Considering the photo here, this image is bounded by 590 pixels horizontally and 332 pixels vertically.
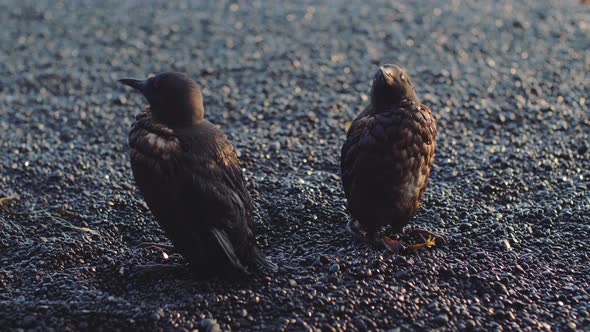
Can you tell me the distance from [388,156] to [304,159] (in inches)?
68.0

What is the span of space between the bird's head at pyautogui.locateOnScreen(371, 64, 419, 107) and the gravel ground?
0.90m

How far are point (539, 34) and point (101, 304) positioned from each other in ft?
22.5

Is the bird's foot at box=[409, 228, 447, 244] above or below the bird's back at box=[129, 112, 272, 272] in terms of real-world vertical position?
below

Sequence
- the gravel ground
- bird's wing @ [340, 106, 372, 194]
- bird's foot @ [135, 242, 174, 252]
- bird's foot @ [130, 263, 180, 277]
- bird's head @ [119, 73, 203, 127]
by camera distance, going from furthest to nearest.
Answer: bird's foot @ [135, 242, 174, 252]
bird's wing @ [340, 106, 372, 194]
bird's foot @ [130, 263, 180, 277]
bird's head @ [119, 73, 203, 127]
the gravel ground

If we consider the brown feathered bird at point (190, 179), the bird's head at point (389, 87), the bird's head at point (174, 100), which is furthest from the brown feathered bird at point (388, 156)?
the bird's head at point (174, 100)

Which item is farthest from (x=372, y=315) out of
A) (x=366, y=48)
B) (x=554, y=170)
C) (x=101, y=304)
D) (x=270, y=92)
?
(x=366, y=48)

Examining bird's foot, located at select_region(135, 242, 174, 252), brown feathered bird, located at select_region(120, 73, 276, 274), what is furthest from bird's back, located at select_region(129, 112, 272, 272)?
bird's foot, located at select_region(135, 242, 174, 252)

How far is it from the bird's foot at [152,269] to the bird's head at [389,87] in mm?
1543

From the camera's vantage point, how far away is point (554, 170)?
532cm

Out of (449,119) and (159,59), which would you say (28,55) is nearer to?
(159,59)

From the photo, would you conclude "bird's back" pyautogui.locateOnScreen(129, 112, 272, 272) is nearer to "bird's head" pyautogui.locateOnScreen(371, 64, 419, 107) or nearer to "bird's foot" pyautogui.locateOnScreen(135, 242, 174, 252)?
"bird's foot" pyautogui.locateOnScreen(135, 242, 174, 252)

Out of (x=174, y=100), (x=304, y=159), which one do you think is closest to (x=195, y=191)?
(x=174, y=100)

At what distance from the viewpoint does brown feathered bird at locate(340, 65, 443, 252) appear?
12.8ft

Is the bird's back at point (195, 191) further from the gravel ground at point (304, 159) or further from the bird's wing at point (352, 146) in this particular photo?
the bird's wing at point (352, 146)
